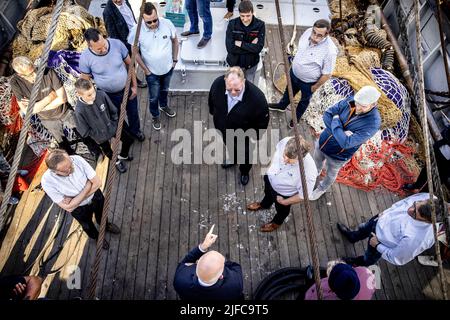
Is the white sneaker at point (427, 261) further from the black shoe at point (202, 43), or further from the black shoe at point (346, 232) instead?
the black shoe at point (202, 43)

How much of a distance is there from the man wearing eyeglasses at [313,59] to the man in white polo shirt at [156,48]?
1.56 metres

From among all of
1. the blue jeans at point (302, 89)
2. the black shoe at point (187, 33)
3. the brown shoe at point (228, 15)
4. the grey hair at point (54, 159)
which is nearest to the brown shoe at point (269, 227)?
the blue jeans at point (302, 89)

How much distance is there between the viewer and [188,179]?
14.2 feet

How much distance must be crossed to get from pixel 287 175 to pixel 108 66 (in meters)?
2.31

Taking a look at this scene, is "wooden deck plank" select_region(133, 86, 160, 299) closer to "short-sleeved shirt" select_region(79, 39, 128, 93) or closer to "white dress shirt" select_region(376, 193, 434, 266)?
"short-sleeved shirt" select_region(79, 39, 128, 93)

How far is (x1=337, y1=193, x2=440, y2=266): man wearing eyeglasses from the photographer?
2.69 meters

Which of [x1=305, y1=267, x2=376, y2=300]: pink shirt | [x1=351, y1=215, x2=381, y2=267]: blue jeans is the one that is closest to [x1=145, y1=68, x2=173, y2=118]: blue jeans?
[x1=351, y1=215, x2=381, y2=267]: blue jeans

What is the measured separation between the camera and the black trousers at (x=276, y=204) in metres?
3.45

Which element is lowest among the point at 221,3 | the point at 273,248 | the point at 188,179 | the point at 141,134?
the point at 273,248

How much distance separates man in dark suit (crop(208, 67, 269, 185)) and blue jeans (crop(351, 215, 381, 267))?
59.9 inches
